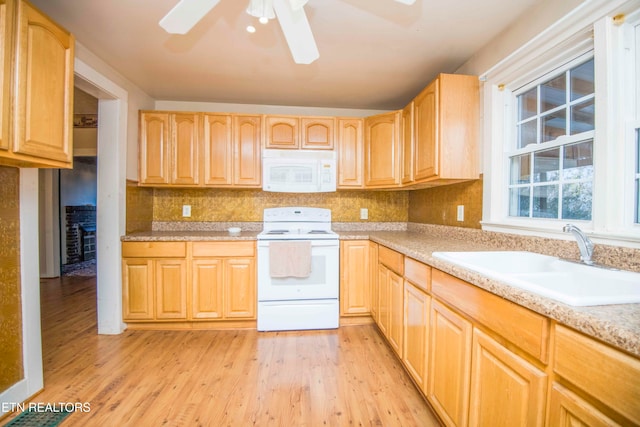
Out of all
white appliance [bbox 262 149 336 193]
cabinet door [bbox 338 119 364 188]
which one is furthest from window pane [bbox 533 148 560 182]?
white appliance [bbox 262 149 336 193]

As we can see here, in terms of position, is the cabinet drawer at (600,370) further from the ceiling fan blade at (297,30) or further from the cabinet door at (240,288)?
the cabinet door at (240,288)

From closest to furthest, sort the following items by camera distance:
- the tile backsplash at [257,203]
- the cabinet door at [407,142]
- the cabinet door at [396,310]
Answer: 1. the cabinet door at [396,310]
2. the cabinet door at [407,142]
3. the tile backsplash at [257,203]

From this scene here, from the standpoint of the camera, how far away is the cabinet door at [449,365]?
3.78ft

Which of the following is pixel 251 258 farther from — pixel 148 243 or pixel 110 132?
pixel 110 132

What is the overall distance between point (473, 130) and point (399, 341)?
1.56m

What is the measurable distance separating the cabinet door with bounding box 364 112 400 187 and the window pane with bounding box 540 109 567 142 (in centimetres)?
117

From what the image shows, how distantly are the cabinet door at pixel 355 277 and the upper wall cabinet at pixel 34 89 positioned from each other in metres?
2.10

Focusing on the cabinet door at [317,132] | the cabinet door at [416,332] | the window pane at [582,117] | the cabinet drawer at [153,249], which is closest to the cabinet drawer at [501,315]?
the cabinet door at [416,332]

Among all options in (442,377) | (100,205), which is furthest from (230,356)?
(100,205)

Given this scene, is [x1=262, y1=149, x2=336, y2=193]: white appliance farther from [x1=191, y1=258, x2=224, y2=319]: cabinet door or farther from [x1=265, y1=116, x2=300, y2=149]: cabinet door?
[x1=191, y1=258, x2=224, y2=319]: cabinet door

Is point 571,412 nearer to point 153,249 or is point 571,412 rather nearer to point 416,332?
point 416,332

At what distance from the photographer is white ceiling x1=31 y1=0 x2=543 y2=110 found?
162 cm

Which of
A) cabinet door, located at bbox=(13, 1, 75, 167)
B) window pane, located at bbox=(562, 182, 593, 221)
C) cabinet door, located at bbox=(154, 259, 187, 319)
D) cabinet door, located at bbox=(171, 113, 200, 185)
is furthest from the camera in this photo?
cabinet door, located at bbox=(171, 113, 200, 185)

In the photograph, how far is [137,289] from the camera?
252 cm
